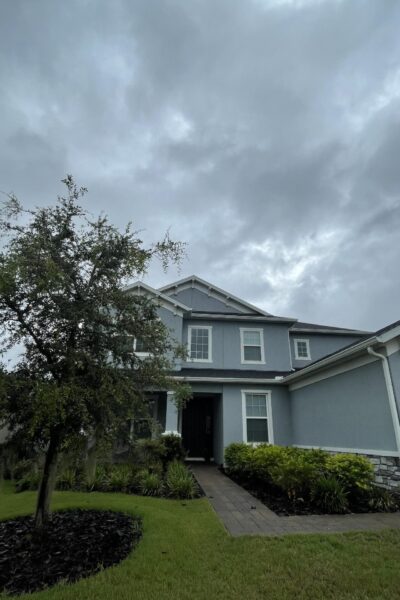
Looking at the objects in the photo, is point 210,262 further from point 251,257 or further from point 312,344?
point 312,344

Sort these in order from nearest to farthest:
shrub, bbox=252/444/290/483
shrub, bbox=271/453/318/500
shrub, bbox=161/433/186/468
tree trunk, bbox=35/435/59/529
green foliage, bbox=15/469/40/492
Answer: tree trunk, bbox=35/435/59/529 → shrub, bbox=271/453/318/500 → shrub, bbox=252/444/290/483 → green foliage, bbox=15/469/40/492 → shrub, bbox=161/433/186/468

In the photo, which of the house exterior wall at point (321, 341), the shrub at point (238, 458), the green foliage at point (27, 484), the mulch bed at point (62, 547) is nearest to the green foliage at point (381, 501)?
the shrub at point (238, 458)

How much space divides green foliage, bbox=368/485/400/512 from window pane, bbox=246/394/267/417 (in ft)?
20.0

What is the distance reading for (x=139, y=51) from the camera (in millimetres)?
9398

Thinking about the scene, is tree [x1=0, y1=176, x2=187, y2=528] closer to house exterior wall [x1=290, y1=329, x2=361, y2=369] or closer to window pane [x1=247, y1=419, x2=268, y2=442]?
window pane [x1=247, y1=419, x2=268, y2=442]

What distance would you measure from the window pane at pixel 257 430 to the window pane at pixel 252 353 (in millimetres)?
2801

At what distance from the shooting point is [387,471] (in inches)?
273

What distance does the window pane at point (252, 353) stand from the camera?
46.3ft

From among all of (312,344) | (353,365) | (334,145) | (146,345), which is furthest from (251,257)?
(146,345)

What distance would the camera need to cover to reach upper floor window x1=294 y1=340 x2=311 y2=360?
52.9 ft

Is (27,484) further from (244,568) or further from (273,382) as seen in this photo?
(273,382)

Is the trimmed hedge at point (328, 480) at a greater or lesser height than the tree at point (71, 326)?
lesser

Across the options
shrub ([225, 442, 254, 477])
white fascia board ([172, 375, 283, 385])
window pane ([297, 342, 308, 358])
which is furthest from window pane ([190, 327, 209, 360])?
window pane ([297, 342, 308, 358])

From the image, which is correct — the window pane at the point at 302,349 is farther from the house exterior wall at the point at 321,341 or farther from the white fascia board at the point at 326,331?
the white fascia board at the point at 326,331
